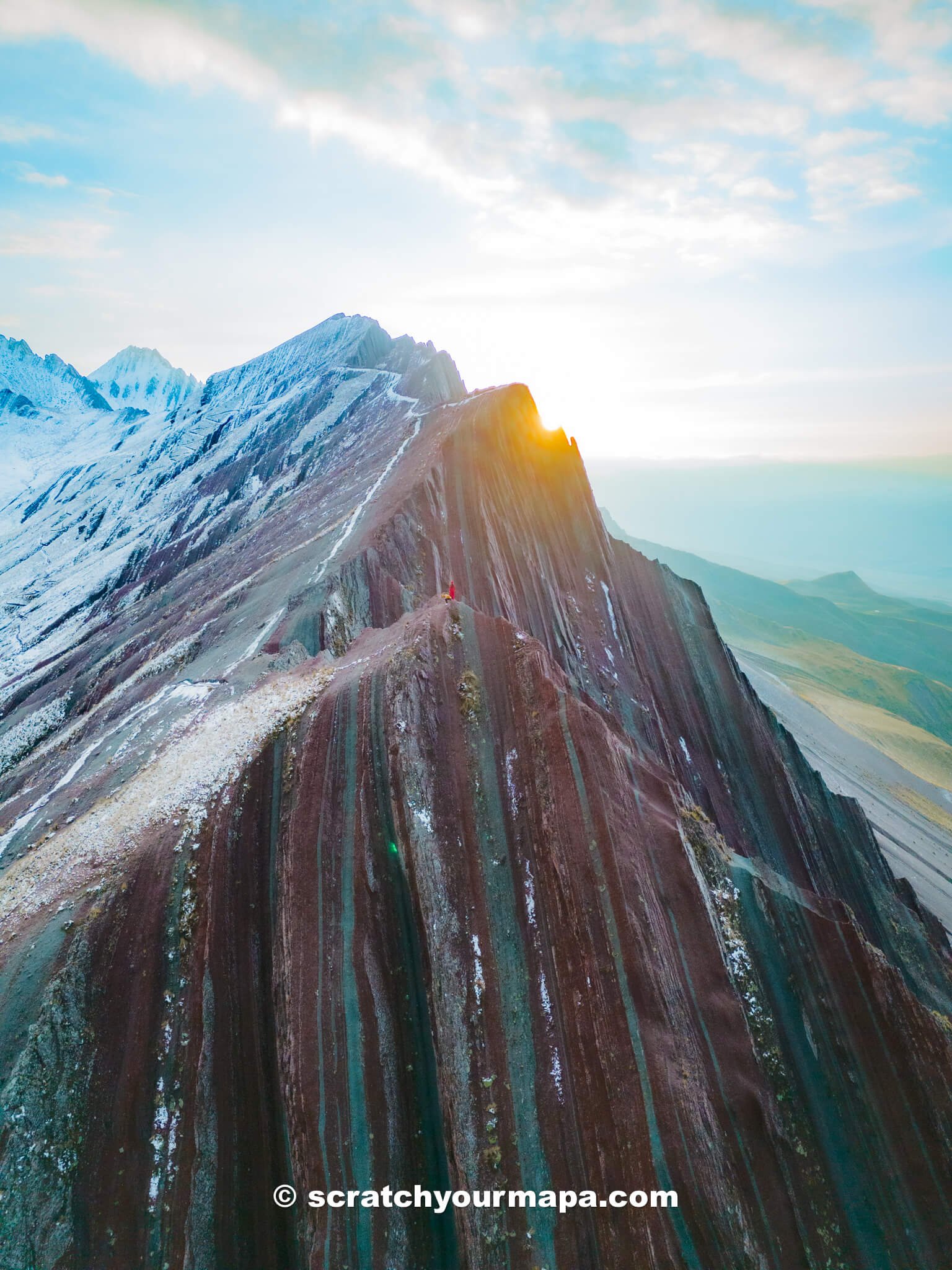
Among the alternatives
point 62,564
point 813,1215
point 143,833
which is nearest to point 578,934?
point 813,1215

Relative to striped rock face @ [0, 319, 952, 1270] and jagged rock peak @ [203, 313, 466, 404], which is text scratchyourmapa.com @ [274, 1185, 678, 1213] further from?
jagged rock peak @ [203, 313, 466, 404]

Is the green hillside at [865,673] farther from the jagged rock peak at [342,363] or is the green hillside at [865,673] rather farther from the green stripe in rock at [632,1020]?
the green stripe in rock at [632,1020]

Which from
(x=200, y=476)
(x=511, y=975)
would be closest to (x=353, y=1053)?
(x=511, y=975)

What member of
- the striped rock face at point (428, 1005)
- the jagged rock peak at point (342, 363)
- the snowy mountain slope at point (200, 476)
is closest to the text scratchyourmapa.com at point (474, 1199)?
the striped rock face at point (428, 1005)

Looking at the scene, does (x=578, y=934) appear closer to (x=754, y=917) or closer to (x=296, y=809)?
(x=754, y=917)

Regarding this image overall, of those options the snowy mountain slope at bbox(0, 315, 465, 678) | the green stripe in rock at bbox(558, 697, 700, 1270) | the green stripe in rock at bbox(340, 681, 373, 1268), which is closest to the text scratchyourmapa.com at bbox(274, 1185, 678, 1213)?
the green stripe in rock at bbox(340, 681, 373, 1268)

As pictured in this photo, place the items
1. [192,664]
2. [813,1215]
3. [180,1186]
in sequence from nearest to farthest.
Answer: [180,1186] → [813,1215] → [192,664]

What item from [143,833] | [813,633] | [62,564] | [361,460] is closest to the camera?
[143,833]
